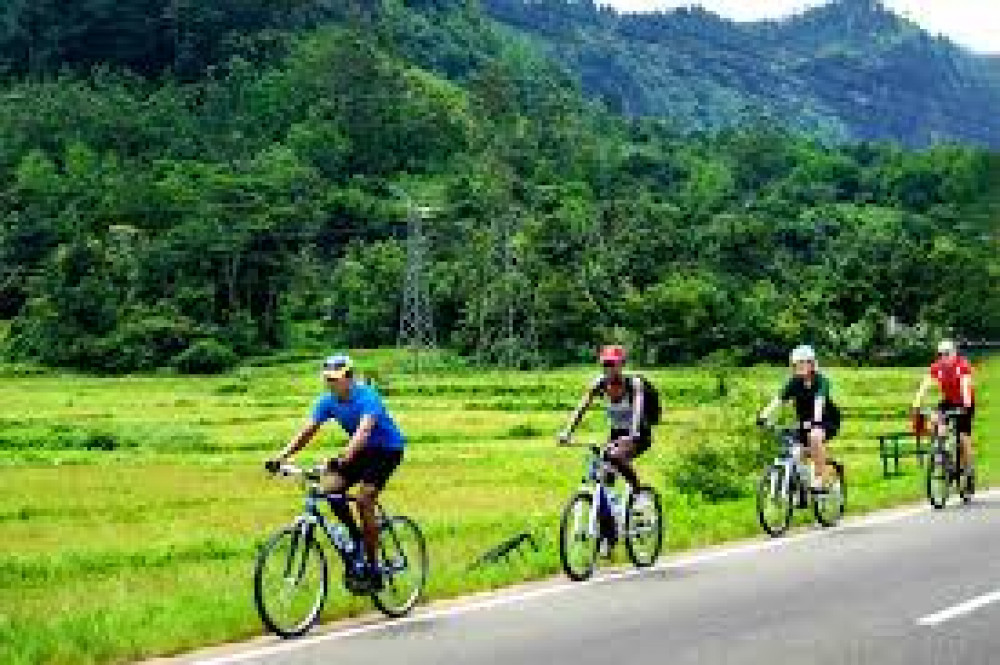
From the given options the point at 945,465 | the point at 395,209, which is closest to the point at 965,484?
the point at 945,465

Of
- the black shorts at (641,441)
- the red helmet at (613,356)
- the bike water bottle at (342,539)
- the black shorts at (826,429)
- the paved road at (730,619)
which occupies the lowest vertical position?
the paved road at (730,619)

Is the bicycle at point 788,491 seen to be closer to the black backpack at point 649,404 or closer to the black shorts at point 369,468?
the black backpack at point 649,404

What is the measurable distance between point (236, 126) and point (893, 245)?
7213 centimetres

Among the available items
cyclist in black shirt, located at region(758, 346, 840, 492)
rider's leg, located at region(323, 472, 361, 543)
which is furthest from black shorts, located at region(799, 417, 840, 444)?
rider's leg, located at region(323, 472, 361, 543)

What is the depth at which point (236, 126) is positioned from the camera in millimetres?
156250

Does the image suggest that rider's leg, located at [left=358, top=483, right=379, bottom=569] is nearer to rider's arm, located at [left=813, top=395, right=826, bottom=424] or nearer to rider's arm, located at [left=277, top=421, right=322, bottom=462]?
rider's arm, located at [left=277, top=421, right=322, bottom=462]

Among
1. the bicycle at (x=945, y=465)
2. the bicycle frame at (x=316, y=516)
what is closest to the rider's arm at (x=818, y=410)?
the bicycle at (x=945, y=465)

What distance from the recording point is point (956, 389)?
72.6 feet

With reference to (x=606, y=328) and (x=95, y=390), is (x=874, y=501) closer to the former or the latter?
(x=95, y=390)

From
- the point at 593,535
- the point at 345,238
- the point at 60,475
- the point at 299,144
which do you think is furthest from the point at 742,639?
the point at 299,144

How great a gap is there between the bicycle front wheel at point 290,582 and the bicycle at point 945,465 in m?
11.7

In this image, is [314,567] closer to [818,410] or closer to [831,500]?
[818,410]

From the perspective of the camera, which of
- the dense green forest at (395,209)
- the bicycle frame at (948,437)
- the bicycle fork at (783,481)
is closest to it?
the bicycle fork at (783,481)

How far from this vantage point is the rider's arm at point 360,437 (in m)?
12.7
